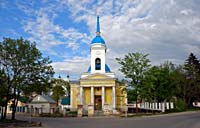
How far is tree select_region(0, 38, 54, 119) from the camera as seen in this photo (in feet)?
110

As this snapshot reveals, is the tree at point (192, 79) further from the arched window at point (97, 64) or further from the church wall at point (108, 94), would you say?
the arched window at point (97, 64)

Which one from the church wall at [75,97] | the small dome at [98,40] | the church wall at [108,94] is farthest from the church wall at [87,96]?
the small dome at [98,40]

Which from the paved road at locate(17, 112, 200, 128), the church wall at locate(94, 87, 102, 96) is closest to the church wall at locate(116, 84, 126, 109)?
the church wall at locate(94, 87, 102, 96)

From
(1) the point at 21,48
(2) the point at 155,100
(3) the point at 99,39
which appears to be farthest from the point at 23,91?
(3) the point at 99,39

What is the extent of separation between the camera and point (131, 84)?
181 ft

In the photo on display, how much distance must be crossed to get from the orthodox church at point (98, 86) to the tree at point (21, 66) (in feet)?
109

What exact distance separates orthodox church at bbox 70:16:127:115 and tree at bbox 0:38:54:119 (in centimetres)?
3317

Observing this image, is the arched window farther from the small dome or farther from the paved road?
the paved road

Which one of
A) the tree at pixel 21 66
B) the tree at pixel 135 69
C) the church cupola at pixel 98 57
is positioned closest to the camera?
the tree at pixel 21 66

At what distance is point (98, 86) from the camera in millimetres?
69438

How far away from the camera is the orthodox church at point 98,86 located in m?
68.9

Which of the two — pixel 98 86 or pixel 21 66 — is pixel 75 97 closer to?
pixel 98 86

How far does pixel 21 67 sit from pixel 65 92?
6385 cm

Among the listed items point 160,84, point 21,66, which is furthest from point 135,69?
point 21,66
